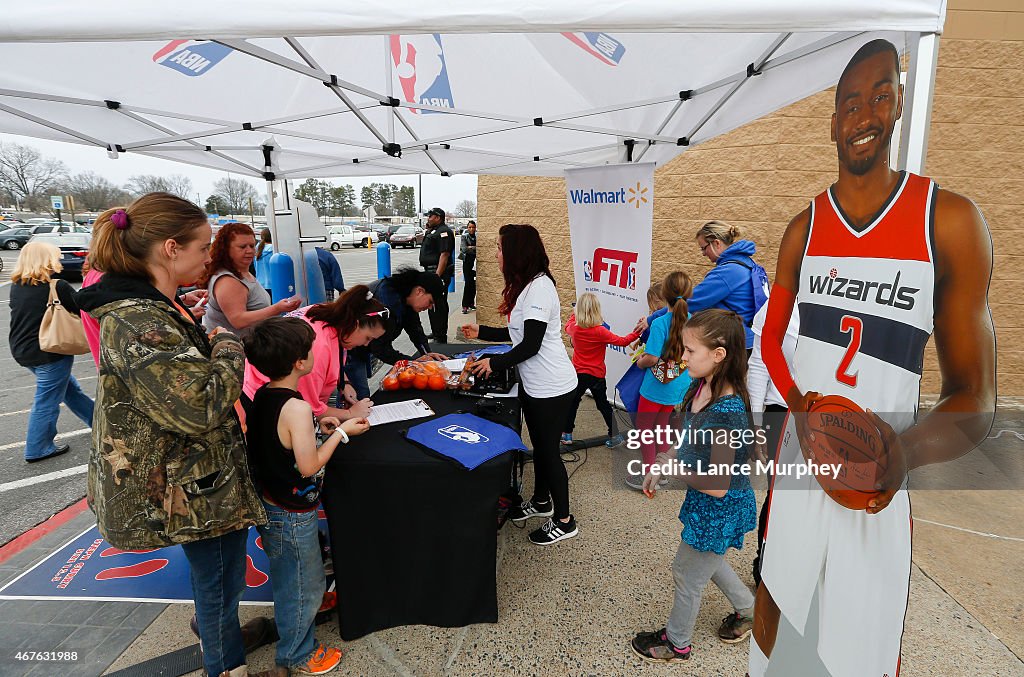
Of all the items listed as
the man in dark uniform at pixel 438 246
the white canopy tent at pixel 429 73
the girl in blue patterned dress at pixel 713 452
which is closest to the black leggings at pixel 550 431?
the girl in blue patterned dress at pixel 713 452

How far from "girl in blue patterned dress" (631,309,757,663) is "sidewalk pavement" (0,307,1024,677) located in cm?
49

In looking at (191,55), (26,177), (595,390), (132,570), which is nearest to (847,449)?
(595,390)

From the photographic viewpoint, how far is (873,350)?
129cm

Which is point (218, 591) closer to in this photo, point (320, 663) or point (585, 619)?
point (320, 663)

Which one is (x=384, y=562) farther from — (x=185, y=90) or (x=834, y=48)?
(x=185, y=90)

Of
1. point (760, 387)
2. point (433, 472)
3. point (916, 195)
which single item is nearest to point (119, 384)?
point (433, 472)

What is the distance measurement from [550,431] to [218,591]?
1744 mm

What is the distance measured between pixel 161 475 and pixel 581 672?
72.4 inches

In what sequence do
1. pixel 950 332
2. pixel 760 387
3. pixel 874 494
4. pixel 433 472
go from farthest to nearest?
pixel 760 387, pixel 433 472, pixel 874 494, pixel 950 332

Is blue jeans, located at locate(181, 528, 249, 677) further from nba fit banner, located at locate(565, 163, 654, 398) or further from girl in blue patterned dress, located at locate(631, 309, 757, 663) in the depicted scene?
nba fit banner, located at locate(565, 163, 654, 398)

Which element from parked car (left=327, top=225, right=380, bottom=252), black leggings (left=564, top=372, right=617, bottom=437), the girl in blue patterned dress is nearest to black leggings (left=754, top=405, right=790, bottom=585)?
the girl in blue patterned dress

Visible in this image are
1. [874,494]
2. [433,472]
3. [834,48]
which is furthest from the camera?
[433,472]

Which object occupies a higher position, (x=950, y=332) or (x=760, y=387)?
(x=950, y=332)

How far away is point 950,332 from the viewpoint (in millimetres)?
1150
